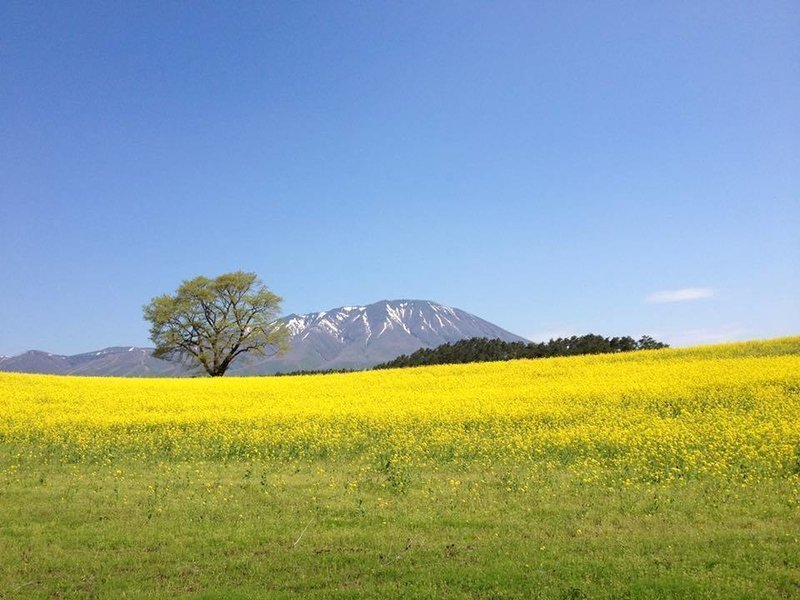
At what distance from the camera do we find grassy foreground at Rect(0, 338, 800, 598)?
27.5ft

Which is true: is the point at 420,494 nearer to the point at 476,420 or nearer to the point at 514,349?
the point at 476,420

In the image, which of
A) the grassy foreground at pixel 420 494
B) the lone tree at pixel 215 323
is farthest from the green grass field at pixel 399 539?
the lone tree at pixel 215 323

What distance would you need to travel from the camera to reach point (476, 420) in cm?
2147

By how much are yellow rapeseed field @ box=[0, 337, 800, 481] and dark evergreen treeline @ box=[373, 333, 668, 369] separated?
18.6 metres

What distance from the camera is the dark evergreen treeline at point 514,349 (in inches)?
2122

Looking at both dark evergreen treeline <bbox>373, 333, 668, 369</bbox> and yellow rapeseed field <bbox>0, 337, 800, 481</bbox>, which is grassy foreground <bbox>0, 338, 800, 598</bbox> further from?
dark evergreen treeline <bbox>373, 333, 668, 369</bbox>

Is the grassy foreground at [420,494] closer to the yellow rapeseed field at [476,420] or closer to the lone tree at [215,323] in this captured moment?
the yellow rapeseed field at [476,420]

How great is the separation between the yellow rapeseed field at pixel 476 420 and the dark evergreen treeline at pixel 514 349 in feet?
61.1

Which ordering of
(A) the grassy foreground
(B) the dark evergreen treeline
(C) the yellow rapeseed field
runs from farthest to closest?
(B) the dark evergreen treeline, (C) the yellow rapeseed field, (A) the grassy foreground

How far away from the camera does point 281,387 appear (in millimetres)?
35219

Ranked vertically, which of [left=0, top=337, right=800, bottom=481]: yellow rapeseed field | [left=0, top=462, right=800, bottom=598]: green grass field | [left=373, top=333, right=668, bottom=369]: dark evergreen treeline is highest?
[left=373, top=333, right=668, bottom=369]: dark evergreen treeline

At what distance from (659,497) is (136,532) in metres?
9.42

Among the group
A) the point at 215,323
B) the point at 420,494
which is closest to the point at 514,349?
the point at 215,323

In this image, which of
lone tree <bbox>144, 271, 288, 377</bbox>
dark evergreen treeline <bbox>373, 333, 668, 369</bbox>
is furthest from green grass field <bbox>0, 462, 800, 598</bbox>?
lone tree <bbox>144, 271, 288, 377</bbox>
